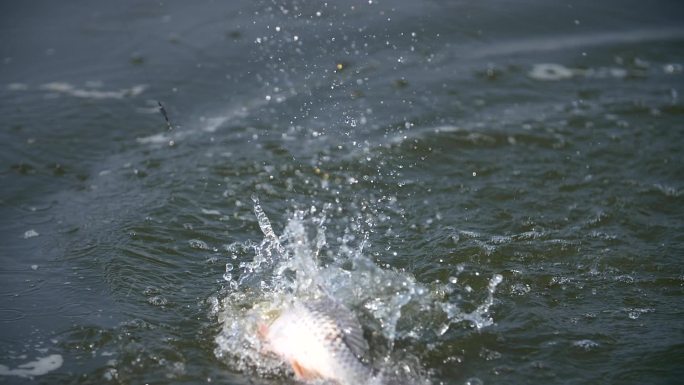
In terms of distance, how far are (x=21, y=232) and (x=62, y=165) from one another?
100 centimetres

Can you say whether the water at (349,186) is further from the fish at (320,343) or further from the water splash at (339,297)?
the fish at (320,343)

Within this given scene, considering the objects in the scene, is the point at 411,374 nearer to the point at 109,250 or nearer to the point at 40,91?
the point at 109,250

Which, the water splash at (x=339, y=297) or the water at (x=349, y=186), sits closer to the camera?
the water splash at (x=339, y=297)

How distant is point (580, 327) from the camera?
170 inches

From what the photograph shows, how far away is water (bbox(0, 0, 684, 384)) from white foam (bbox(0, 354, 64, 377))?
1 centimetres

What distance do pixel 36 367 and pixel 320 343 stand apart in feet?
4.85

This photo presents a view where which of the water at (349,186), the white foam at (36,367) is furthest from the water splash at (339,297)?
the white foam at (36,367)

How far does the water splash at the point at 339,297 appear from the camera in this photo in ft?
13.3

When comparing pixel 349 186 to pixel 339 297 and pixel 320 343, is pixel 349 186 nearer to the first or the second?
pixel 339 297

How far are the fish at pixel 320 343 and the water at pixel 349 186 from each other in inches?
6.0

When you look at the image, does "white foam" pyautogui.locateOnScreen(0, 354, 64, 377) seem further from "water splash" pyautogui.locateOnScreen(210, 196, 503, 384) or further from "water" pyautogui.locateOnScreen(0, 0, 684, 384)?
"water splash" pyautogui.locateOnScreen(210, 196, 503, 384)

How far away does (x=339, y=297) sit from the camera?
14.4 ft

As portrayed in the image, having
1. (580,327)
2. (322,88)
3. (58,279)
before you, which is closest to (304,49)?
(322,88)

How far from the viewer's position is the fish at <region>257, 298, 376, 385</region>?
3.77 metres
